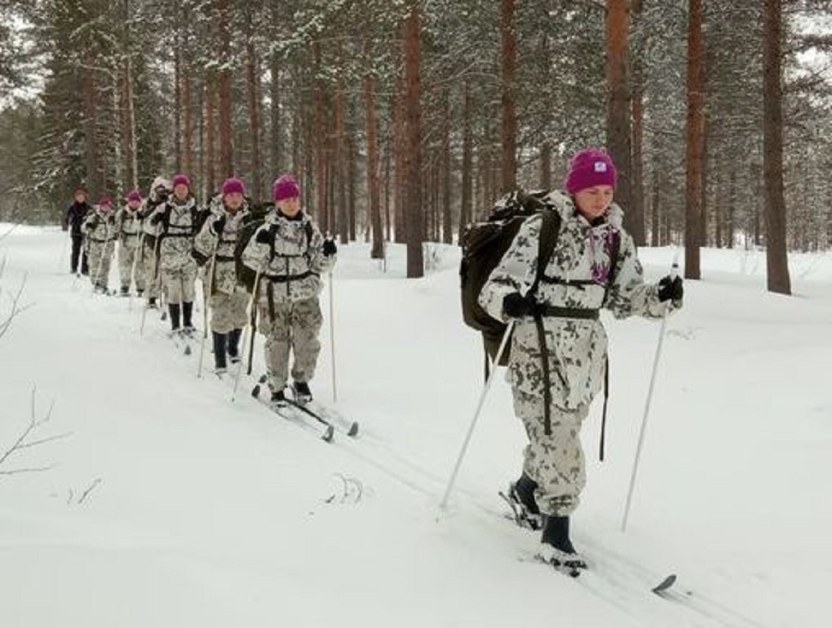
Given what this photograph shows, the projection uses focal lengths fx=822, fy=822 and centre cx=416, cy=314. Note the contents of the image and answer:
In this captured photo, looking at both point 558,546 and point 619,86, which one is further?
point 619,86

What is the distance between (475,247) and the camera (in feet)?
16.1

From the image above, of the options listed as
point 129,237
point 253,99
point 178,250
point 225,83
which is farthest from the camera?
point 253,99

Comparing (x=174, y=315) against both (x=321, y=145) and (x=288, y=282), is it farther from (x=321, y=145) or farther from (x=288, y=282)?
(x=321, y=145)

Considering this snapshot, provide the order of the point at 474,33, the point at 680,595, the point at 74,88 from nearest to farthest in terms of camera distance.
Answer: the point at 680,595, the point at 474,33, the point at 74,88

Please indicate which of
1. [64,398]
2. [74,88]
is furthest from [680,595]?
[74,88]

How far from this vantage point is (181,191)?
39.7ft

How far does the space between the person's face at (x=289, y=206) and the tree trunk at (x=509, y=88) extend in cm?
826

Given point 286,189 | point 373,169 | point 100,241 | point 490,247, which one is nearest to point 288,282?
point 286,189

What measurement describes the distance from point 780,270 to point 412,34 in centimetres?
889

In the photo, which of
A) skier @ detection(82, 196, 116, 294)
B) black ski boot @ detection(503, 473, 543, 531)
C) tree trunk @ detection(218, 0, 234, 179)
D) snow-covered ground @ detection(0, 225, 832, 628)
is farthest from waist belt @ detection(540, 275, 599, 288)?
tree trunk @ detection(218, 0, 234, 179)

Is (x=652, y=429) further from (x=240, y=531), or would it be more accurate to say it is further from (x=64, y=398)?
(x=64, y=398)

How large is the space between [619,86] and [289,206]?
5991 millimetres

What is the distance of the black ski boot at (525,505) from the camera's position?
5.22m

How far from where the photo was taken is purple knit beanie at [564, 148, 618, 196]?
14.9ft
